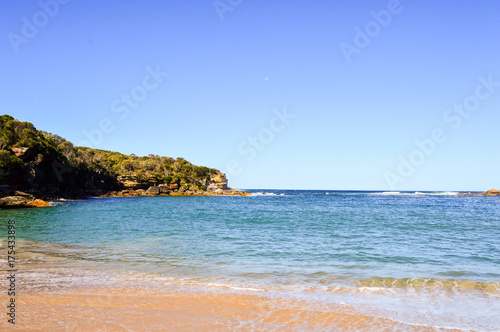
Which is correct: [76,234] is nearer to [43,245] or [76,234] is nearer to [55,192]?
[43,245]

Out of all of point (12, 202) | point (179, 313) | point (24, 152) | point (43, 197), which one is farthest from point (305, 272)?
point (43, 197)

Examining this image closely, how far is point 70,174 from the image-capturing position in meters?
73.2

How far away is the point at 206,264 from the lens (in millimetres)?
12195

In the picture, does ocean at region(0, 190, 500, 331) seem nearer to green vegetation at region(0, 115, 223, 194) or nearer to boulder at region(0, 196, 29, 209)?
boulder at region(0, 196, 29, 209)

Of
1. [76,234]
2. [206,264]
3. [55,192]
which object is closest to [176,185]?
[55,192]

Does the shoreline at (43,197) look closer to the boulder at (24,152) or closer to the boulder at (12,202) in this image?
the boulder at (12,202)

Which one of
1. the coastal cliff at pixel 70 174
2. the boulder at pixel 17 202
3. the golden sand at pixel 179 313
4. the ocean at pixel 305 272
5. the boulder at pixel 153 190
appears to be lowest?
the ocean at pixel 305 272

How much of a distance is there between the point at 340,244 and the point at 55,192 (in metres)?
63.0

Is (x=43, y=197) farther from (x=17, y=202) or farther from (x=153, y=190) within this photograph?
(x=153, y=190)

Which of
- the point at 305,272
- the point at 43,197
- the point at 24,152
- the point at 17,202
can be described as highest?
the point at 24,152

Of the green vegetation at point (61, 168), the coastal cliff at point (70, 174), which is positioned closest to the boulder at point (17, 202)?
the coastal cliff at point (70, 174)

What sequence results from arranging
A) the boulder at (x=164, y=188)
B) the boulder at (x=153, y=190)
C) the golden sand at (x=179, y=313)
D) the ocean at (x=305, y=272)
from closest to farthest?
the golden sand at (x=179, y=313), the ocean at (x=305, y=272), the boulder at (x=153, y=190), the boulder at (x=164, y=188)

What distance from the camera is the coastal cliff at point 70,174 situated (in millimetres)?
48338

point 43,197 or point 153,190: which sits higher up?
point 153,190
